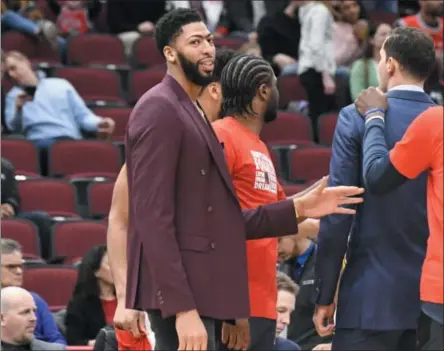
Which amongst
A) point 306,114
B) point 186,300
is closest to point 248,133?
point 186,300

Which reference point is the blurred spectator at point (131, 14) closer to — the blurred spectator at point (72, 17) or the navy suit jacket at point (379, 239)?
the blurred spectator at point (72, 17)

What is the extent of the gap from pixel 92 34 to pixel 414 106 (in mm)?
7428

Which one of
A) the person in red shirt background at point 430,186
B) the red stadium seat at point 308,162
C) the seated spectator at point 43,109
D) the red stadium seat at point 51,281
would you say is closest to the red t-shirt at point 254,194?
the person in red shirt background at point 430,186

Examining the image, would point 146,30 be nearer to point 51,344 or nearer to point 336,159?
point 51,344

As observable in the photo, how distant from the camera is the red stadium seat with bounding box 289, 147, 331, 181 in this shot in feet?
32.9

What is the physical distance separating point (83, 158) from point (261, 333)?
17.0ft

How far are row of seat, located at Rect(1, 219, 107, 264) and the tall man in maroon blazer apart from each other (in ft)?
14.1

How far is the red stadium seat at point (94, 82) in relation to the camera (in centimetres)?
1103

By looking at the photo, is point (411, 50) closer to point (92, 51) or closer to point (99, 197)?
point (99, 197)

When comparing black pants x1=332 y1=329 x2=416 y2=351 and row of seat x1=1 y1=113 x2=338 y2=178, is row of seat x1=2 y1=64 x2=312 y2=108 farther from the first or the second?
black pants x1=332 y1=329 x2=416 y2=351

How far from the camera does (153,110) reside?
405 centimetres

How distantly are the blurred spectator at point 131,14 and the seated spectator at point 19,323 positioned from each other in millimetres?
5937

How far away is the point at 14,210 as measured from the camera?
8891 millimetres

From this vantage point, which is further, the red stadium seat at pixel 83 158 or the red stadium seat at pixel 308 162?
the red stadium seat at pixel 308 162
